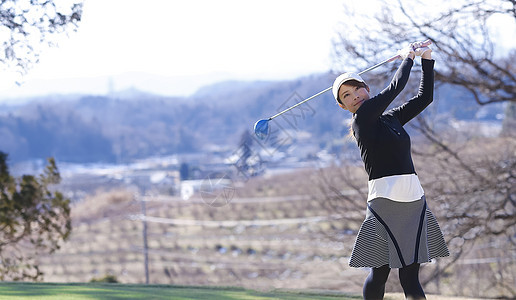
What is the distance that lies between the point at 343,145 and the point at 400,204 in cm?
1480

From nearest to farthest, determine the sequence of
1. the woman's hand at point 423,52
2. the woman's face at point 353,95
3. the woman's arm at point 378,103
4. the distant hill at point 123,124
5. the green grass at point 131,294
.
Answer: the woman's arm at point 378,103 < the woman's face at point 353,95 < the woman's hand at point 423,52 < the green grass at point 131,294 < the distant hill at point 123,124

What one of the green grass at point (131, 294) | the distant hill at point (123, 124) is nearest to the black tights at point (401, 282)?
the green grass at point (131, 294)

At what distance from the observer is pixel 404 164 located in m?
4.20

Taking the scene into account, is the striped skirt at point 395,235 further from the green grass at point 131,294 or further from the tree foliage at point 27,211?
the tree foliage at point 27,211

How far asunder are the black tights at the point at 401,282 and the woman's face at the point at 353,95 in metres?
1.04

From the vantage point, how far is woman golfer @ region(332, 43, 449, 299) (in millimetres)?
4176

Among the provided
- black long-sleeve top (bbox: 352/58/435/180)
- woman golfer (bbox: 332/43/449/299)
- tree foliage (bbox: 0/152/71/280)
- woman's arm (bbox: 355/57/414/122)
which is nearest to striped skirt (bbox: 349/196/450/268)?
woman golfer (bbox: 332/43/449/299)

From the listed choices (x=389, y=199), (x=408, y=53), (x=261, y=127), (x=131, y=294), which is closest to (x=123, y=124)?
(x=131, y=294)

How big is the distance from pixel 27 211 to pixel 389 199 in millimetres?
11092

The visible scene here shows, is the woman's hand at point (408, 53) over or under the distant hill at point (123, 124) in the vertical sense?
under

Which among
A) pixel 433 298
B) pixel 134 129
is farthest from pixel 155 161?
pixel 433 298

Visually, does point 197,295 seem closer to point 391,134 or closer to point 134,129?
point 391,134

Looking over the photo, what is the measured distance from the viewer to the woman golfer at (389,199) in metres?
4.18

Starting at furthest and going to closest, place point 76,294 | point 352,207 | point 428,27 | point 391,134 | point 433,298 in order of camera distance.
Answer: point 352,207
point 428,27
point 433,298
point 76,294
point 391,134
